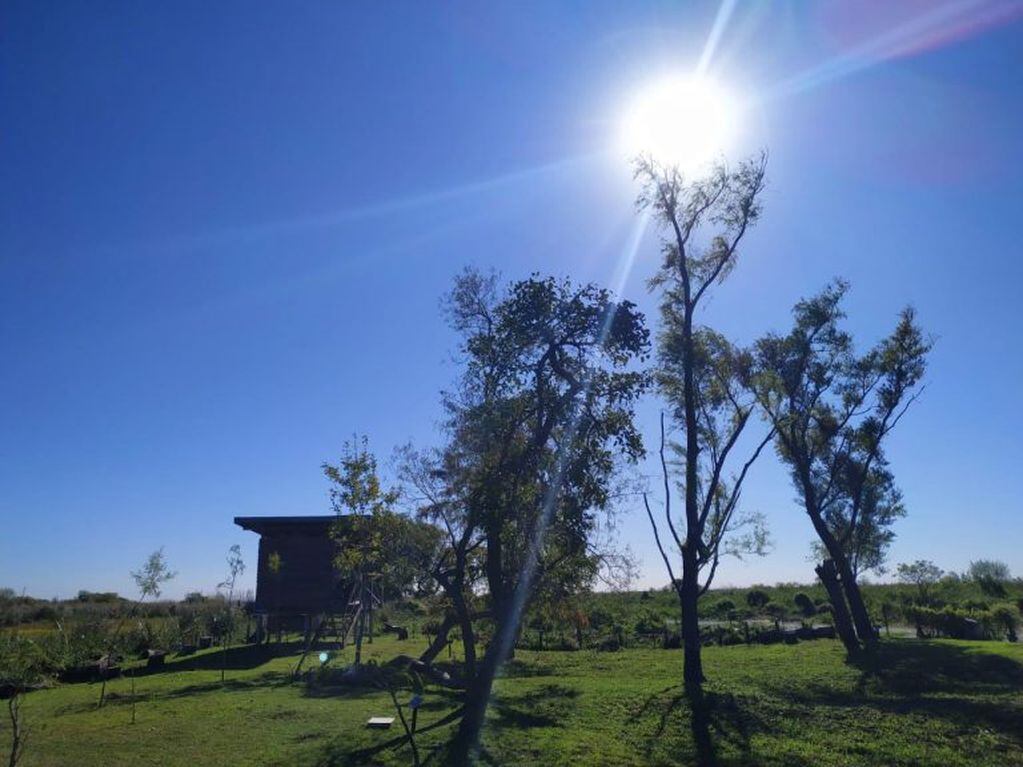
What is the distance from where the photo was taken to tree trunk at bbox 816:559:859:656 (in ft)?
78.9

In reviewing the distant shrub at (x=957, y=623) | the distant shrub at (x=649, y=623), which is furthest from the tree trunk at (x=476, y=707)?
the distant shrub at (x=957, y=623)

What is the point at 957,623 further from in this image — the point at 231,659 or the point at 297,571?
the point at 231,659

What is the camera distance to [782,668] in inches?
830

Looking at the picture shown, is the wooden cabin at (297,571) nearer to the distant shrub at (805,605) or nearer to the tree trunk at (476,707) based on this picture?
the tree trunk at (476,707)

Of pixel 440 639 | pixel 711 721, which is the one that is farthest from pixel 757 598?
pixel 711 721

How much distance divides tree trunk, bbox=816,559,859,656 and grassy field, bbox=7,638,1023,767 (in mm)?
1646

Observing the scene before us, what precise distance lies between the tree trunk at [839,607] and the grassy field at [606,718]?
1646 mm

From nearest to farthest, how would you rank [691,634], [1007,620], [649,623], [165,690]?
1. [691,634]
2. [165,690]
3. [1007,620]
4. [649,623]

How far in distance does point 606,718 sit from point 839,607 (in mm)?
15011

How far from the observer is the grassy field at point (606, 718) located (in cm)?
1197

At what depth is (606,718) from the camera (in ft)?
47.9

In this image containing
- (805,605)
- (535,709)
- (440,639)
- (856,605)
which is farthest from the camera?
(805,605)

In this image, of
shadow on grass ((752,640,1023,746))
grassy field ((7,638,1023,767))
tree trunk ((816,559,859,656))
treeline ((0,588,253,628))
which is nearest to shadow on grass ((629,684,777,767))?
grassy field ((7,638,1023,767))

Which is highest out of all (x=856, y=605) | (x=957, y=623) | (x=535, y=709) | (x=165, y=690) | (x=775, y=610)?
(x=856, y=605)
